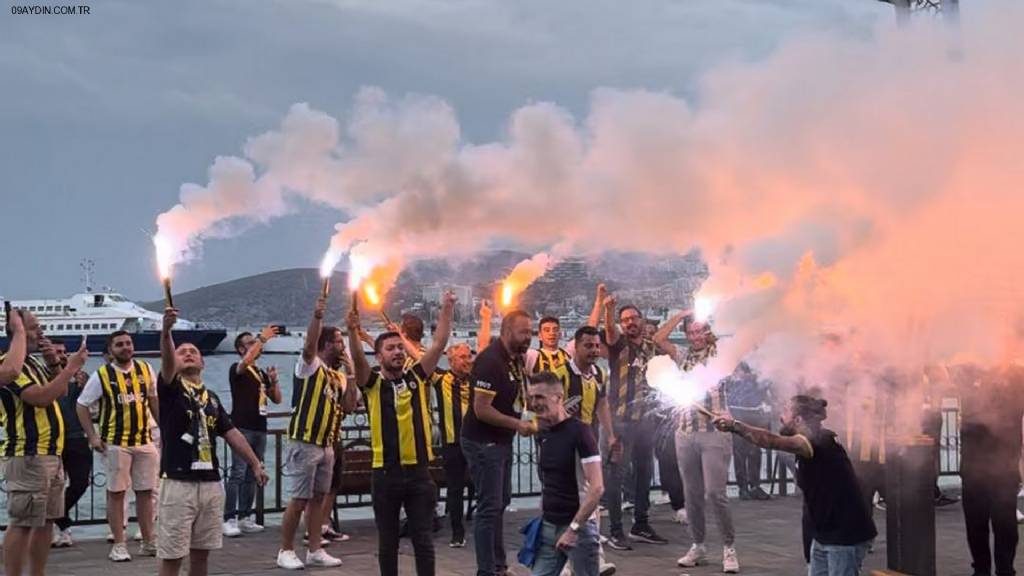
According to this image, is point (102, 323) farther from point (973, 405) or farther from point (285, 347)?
point (973, 405)

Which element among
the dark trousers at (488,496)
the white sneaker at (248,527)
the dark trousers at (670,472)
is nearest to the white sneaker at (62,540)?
the white sneaker at (248,527)

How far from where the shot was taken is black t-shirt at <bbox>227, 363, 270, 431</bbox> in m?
10.3

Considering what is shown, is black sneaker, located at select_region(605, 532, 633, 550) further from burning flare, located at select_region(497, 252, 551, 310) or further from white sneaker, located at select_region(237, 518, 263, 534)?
white sneaker, located at select_region(237, 518, 263, 534)

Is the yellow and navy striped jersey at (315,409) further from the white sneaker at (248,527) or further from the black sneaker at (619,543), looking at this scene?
the black sneaker at (619,543)

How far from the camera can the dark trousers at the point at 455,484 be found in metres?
9.92

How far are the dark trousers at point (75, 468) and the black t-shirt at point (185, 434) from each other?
3278 millimetres

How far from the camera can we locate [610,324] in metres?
9.73

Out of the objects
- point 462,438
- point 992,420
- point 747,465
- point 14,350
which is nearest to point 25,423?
point 14,350

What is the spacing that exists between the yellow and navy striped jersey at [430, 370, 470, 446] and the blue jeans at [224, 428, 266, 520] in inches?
69.7

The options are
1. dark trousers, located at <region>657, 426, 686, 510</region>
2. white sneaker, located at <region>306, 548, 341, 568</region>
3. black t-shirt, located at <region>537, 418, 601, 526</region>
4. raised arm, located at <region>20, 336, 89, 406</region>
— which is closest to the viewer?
black t-shirt, located at <region>537, 418, 601, 526</region>

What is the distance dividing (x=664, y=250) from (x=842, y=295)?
1771 mm

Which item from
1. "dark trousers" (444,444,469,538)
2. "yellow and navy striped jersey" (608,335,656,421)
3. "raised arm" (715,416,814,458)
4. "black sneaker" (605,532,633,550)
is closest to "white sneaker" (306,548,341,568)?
"dark trousers" (444,444,469,538)

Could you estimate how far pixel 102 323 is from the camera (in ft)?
221

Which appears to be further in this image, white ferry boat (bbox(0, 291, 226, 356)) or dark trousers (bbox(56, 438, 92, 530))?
white ferry boat (bbox(0, 291, 226, 356))
